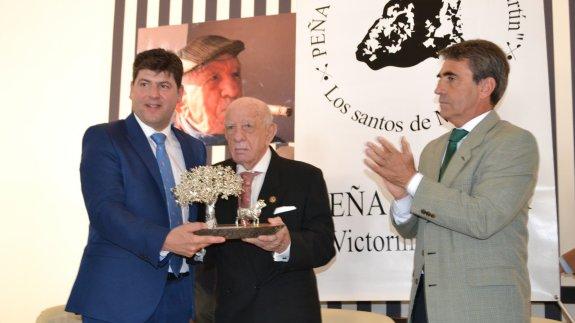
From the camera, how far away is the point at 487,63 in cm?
263

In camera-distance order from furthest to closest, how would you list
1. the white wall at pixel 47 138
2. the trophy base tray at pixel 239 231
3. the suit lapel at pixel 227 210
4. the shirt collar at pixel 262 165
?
the white wall at pixel 47 138 < the shirt collar at pixel 262 165 < the suit lapel at pixel 227 210 < the trophy base tray at pixel 239 231

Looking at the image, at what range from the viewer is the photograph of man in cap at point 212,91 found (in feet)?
14.1

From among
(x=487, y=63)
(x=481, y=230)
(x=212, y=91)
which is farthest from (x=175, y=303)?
(x=212, y=91)

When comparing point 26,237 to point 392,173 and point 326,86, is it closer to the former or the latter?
point 326,86

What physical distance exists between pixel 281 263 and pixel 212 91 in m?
1.94

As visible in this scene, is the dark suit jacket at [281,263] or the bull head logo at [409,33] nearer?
the dark suit jacket at [281,263]

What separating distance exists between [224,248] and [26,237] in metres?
2.57

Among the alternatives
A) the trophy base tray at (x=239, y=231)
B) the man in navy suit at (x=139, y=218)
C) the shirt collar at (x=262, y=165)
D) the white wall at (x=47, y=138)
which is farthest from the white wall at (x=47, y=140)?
the trophy base tray at (x=239, y=231)

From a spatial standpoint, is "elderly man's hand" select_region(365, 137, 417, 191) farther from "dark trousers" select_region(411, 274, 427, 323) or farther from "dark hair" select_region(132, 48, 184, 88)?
"dark hair" select_region(132, 48, 184, 88)

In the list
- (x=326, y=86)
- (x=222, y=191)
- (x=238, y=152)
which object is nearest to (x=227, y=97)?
(x=326, y=86)

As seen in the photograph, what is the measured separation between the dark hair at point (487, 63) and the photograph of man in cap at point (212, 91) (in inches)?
76.1

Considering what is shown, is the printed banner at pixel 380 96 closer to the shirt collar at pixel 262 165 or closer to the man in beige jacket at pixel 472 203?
the shirt collar at pixel 262 165

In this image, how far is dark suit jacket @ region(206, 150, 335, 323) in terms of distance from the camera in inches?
106

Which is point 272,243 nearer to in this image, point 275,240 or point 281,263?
point 275,240
